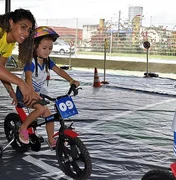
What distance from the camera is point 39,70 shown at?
3402 millimetres

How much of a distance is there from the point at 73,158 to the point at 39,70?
89 centimetres

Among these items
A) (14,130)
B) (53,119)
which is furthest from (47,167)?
(14,130)

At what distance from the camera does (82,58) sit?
56.9 ft

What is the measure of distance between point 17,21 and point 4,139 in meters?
1.66

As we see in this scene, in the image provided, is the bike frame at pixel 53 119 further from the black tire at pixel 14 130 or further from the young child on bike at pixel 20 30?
the young child on bike at pixel 20 30

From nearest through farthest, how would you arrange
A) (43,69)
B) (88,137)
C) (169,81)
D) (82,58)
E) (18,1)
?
1. (43,69)
2. (88,137)
3. (169,81)
4. (82,58)
5. (18,1)

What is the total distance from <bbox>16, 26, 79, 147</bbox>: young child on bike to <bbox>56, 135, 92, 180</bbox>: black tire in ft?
0.84

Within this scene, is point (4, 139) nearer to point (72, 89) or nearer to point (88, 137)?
point (88, 137)

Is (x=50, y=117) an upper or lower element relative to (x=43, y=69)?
lower

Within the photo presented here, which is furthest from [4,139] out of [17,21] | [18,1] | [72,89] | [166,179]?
[18,1]

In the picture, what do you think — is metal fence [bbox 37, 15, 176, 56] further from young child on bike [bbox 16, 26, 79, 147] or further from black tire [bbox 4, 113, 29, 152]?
young child on bike [bbox 16, 26, 79, 147]

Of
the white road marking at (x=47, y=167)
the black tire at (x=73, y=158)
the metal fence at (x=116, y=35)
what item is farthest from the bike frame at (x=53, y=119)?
the metal fence at (x=116, y=35)

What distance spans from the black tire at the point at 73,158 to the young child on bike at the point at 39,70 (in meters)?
0.26

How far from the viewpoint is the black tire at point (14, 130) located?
3627 millimetres
